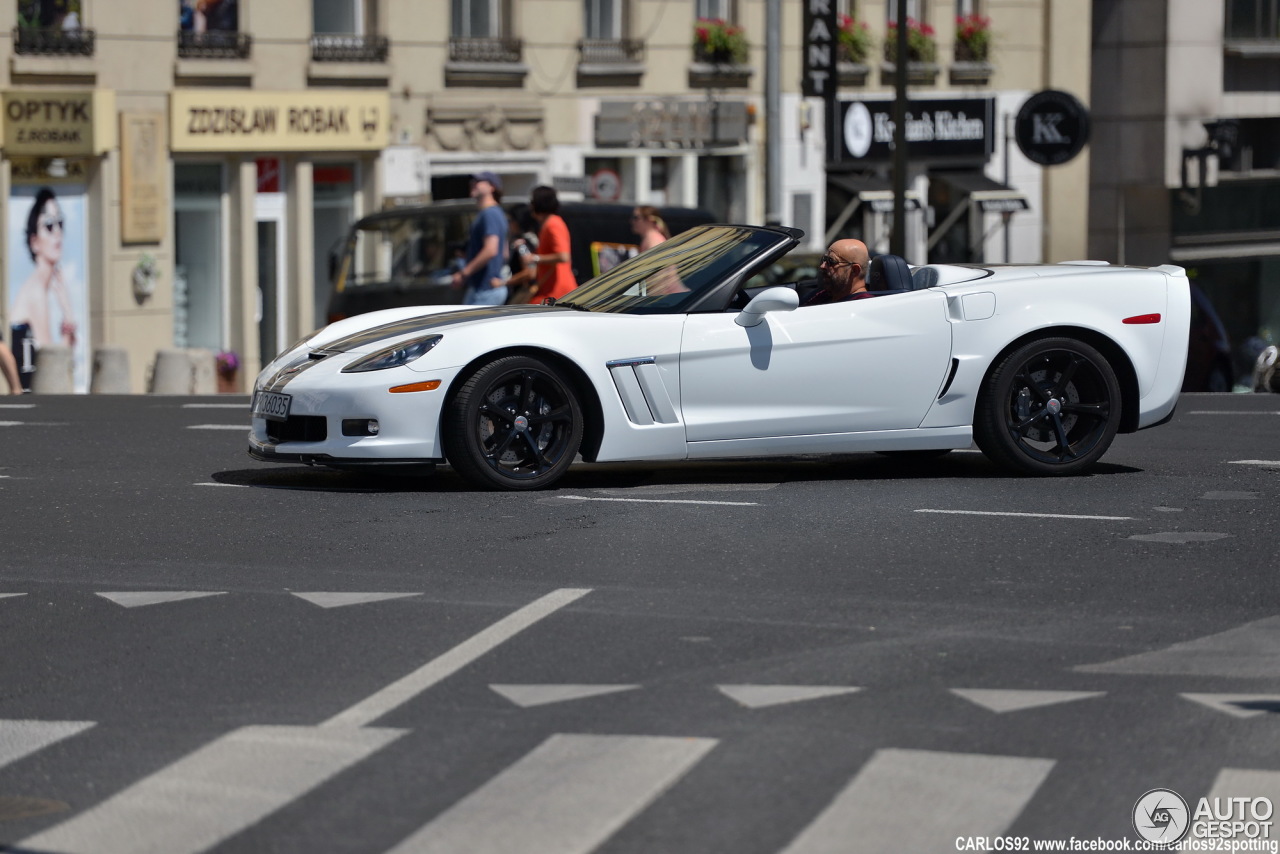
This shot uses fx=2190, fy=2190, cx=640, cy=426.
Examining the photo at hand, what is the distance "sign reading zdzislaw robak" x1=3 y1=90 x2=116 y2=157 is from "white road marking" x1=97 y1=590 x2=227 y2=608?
65.1ft

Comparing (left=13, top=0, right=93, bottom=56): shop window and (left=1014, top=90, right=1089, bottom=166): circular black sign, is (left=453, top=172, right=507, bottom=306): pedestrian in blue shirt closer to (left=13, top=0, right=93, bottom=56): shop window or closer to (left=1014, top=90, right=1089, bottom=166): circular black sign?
(left=13, top=0, right=93, bottom=56): shop window

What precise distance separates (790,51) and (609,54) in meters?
3.45

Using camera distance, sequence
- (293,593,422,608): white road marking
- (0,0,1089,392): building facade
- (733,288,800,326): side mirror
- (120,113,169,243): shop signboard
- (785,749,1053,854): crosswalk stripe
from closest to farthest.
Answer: (785,749,1053,854): crosswalk stripe, (293,593,422,608): white road marking, (733,288,800,326): side mirror, (0,0,1089,392): building facade, (120,113,169,243): shop signboard

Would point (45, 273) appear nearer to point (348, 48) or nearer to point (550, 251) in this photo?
point (348, 48)

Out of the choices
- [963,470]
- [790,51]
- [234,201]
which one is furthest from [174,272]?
[963,470]

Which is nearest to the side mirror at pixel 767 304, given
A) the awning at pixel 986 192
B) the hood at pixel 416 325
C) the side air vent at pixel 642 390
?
the side air vent at pixel 642 390

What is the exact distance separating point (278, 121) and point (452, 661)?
23115mm

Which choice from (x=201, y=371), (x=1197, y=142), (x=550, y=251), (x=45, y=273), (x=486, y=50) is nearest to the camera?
(x=550, y=251)

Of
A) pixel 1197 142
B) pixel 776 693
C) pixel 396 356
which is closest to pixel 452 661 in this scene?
pixel 776 693

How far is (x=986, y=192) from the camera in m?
36.5

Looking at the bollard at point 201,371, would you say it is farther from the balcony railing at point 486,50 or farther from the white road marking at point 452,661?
the white road marking at point 452,661

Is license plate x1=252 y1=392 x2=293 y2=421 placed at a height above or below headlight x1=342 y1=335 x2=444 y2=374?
below

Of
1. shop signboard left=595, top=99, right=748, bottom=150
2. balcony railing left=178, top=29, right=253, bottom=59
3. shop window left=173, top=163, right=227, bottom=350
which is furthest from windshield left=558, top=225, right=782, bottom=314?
shop signboard left=595, top=99, right=748, bottom=150

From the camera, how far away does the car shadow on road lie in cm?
1018
